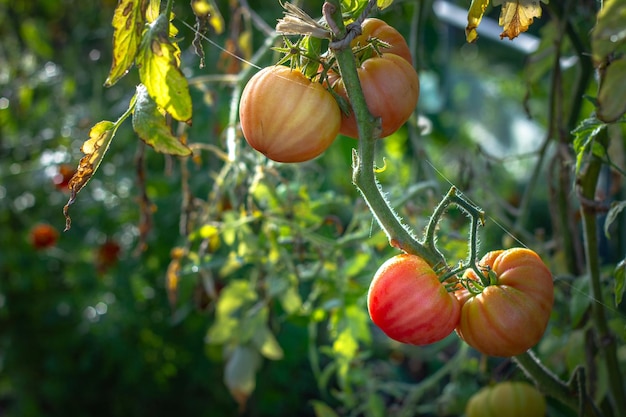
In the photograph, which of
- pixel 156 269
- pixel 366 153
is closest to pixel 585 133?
pixel 366 153

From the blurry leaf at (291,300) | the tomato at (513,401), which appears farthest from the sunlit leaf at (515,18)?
the blurry leaf at (291,300)

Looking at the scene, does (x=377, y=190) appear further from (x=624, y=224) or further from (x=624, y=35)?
(x=624, y=224)

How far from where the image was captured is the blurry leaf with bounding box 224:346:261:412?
1349 millimetres

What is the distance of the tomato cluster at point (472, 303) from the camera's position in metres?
0.59

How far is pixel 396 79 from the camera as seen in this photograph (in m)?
0.61

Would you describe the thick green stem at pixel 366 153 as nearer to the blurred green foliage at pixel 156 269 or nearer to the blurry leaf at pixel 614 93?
the blurry leaf at pixel 614 93

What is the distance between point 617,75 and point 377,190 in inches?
7.6

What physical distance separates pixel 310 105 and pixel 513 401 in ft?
1.79

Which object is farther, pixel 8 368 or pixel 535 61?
pixel 8 368

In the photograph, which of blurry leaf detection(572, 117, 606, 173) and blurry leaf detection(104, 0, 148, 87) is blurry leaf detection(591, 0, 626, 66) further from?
blurry leaf detection(104, 0, 148, 87)

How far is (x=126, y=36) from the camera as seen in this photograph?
60 centimetres

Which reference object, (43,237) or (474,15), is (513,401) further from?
(43,237)

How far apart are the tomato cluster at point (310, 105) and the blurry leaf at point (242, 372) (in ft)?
2.65

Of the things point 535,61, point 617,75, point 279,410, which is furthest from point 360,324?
point 279,410
